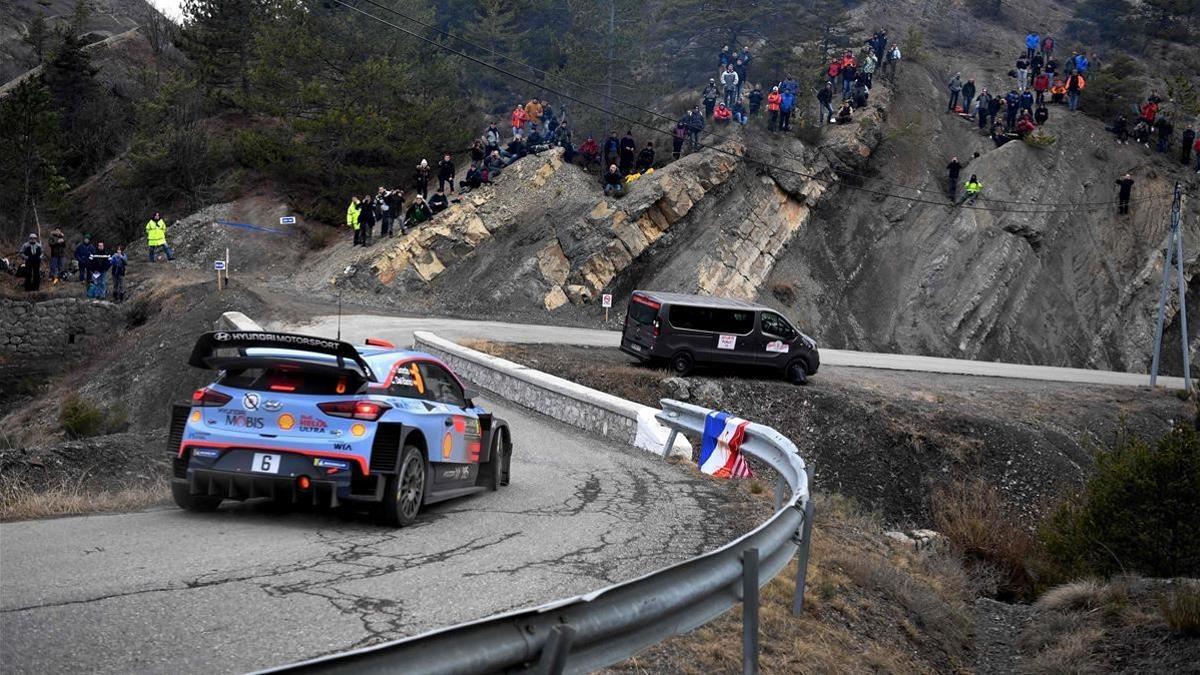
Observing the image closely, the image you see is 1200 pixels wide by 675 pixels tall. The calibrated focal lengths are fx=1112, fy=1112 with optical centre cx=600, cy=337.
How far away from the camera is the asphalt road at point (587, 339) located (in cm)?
3219

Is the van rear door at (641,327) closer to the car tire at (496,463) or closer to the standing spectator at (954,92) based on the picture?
the car tire at (496,463)

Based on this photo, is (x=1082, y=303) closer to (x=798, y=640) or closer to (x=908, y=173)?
(x=908, y=173)

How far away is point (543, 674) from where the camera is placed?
4.05 meters

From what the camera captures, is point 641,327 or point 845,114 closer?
point 641,327

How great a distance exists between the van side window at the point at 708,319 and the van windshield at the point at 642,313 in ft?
1.45

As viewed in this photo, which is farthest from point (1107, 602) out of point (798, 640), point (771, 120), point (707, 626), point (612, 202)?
point (771, 120)

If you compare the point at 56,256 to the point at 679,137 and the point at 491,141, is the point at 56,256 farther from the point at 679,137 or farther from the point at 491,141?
the point at 679,137

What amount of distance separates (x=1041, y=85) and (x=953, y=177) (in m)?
8.68

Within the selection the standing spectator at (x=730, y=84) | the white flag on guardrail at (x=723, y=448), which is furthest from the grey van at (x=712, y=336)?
the standing spectator at (x=730, y=84)

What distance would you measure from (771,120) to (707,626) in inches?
1703

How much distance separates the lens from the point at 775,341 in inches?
1073

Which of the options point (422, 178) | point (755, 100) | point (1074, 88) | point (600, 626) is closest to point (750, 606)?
point (600, 626)

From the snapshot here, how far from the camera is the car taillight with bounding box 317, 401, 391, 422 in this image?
9.52 m

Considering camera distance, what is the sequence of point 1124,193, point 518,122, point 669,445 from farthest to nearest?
point 1124,193 → point 518,122 → point 669,445
